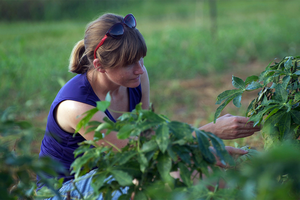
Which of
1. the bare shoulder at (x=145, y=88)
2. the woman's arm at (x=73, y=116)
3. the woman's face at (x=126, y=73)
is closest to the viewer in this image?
the woman's arm at (x=73, y=116)

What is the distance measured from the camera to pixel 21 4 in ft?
33.9

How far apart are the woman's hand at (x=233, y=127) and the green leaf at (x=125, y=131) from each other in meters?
0.63

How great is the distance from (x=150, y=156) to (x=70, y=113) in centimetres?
74

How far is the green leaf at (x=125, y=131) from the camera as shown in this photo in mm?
676

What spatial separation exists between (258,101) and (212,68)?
144 inches

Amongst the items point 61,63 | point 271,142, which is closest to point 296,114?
point 271,142

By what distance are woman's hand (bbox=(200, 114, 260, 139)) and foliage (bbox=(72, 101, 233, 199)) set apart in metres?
0.48

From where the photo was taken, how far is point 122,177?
675mm

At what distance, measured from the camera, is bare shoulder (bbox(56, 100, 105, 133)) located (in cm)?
132

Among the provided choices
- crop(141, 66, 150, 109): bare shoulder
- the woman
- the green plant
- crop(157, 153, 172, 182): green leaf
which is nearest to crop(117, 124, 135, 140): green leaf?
crop(157, 153, 172, 182): green leaf

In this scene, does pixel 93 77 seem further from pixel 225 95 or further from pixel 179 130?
pixel 179 130

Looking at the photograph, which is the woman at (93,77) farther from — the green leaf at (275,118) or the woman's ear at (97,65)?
the green leaf at (275,118)

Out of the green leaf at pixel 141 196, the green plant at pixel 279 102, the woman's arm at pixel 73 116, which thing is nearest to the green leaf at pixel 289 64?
the green plant at pixel 279 102

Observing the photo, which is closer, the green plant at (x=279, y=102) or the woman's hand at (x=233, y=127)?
the green plant at (x=279, y=102)
